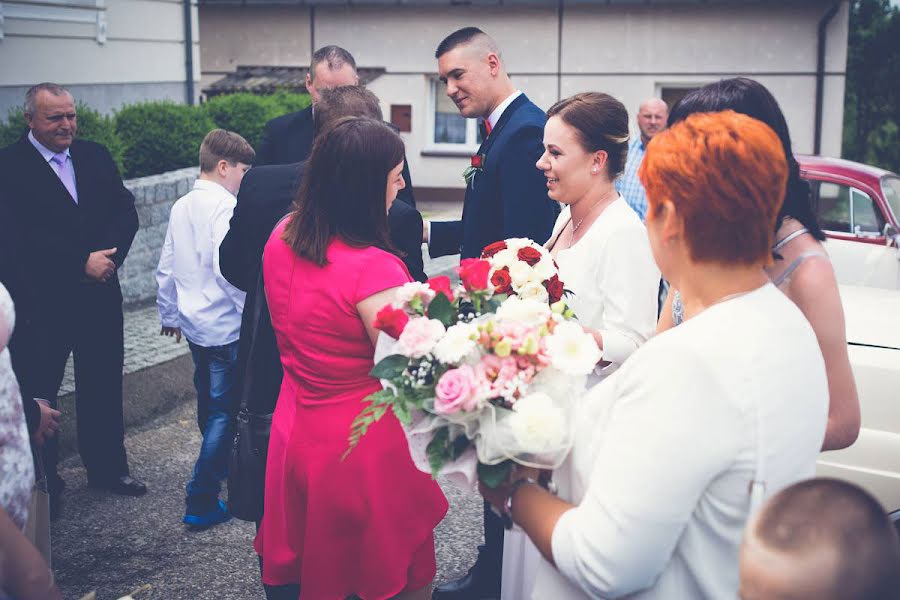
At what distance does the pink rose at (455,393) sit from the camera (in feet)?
6.95

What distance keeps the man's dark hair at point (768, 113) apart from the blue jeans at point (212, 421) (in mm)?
3182

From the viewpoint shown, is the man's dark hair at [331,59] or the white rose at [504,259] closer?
the white rose at [504,259]

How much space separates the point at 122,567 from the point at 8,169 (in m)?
2.36

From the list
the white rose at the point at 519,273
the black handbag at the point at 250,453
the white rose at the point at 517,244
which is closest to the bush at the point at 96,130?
the black handbag at the point at 250,453

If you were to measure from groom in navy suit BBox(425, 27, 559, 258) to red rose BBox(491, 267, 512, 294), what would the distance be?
120 cm

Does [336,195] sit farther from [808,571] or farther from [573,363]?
[808,571]

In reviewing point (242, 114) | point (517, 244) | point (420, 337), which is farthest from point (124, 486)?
A: point (242, 114)

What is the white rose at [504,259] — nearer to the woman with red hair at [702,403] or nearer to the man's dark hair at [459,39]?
the woman with red hair at [702,403]

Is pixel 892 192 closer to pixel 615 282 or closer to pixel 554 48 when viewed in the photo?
pixel 615 282

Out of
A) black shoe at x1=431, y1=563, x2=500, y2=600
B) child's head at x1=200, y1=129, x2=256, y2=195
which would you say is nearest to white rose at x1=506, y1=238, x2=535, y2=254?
black shoe at x1=431, y1=563, x2=500, y2=600

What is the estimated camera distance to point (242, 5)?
63.0 feet

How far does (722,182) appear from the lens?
1.83 m

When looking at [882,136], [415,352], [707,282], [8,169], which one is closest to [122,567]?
[8,169]

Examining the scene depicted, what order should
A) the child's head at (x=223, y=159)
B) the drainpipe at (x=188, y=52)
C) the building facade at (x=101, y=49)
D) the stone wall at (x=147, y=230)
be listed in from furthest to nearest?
the drainpipe at (x=188, y=52) < the building facade at (x=101, y=49) < the stone wall at (x=147, y=230) < the child's head at (x=223, y=159)
